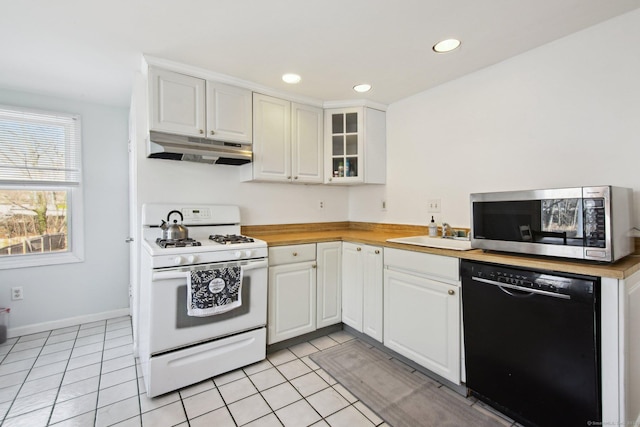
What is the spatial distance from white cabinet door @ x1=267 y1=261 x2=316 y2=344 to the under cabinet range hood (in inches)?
38.6

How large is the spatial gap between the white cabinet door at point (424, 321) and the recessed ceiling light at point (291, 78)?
1.74 m

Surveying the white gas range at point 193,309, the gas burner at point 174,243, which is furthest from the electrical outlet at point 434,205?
the gas burner at point 174,243

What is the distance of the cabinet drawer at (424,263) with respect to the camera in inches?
71.5

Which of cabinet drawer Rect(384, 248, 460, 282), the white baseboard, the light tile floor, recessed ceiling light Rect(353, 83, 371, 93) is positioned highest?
recessed ceiling light Rect(353, 83, 371, 93)

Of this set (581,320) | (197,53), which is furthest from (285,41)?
(581,320)

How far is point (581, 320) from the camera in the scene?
4.25 ft

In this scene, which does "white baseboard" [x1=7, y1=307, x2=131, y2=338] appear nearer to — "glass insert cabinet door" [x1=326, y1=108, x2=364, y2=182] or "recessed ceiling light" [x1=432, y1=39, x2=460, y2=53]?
"glass insert cabinet door" [x1=326, y1=108, x2=364, y2=182]

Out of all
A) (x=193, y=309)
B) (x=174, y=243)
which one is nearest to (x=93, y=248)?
(x=174, y=243)

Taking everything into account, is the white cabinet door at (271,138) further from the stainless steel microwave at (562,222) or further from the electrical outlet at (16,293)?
the electrical outlet at (16,293)

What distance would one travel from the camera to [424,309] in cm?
198

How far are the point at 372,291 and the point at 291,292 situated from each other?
67 cm

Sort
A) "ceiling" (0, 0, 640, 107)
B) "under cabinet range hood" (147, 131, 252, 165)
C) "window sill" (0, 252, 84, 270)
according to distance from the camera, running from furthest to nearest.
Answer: "window sill" (0, 252, 84, 270), "under cabinet range hood" (147, 131, 252, 165), "ceiling" (0, 0, 640, 107)

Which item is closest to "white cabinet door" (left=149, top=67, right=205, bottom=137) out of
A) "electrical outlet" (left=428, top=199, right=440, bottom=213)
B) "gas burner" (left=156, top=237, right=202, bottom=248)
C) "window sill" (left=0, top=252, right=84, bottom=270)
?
"gas burner" (left=156, top=237, right=202, bottom=248)

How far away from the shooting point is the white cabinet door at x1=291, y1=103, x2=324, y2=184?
283 cm
